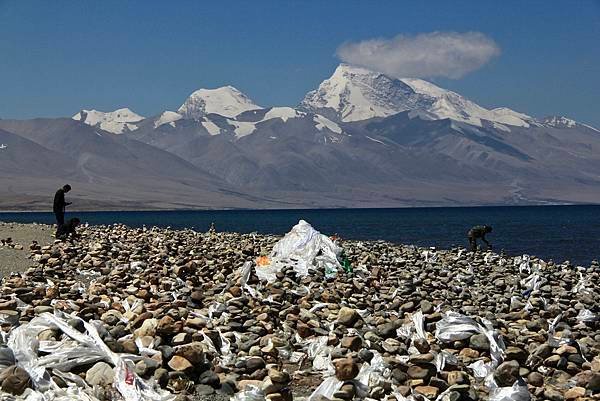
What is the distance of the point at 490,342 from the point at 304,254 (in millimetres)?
8114

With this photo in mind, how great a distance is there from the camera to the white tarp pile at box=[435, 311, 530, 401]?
7984 mm

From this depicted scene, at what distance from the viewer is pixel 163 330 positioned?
8602 millimetres

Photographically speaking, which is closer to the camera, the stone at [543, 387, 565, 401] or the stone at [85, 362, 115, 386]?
the stone at [85, 362, 115, 386]

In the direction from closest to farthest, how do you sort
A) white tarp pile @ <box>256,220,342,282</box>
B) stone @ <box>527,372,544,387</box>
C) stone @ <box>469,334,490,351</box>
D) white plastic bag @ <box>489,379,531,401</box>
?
1. white plastic bag @ <box>489,379,531,401</box>
2. stone @ <box>527,372,544,387</box>
3. stone @ <box>469,334,490,351</box>
4. white tarp pile @ <box>256,220,342,282</box>

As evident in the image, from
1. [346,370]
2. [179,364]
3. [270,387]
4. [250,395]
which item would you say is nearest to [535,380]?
[346,370]

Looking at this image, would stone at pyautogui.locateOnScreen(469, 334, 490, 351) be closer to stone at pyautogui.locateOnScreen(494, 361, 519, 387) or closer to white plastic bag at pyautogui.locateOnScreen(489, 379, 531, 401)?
stone at pyautogui.locateOnScreen(494, 361, 519, 387)

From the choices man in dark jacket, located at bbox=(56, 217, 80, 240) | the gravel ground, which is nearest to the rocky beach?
the gravel ground

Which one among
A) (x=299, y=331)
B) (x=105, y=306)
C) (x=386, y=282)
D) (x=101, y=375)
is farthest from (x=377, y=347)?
(x=386, y=282)

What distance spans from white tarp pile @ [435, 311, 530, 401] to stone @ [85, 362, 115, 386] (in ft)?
13.9

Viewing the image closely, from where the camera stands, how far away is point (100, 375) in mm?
7422

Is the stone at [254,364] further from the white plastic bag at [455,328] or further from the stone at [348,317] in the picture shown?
the white plastic bag at [455,328]

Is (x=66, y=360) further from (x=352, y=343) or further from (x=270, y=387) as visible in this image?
(x=352, y=343)

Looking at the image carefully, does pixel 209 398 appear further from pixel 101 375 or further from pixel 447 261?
pixel 447 261

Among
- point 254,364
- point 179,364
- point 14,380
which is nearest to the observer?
point 14,380
